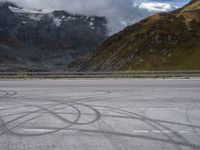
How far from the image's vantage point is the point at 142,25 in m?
96.8

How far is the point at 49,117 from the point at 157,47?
71.8 meters

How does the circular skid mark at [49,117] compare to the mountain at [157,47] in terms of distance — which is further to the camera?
the mountain at [157,47]

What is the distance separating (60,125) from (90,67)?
87.0 meters

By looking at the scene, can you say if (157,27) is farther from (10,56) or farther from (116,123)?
(10,56)

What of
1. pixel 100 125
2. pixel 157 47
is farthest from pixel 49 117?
pixel 157 47

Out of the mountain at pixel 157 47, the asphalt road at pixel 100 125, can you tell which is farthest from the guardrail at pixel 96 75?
the mountain at pixel 157 47

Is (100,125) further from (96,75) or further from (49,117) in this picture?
(96,75)

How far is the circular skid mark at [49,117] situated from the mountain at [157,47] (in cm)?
5613

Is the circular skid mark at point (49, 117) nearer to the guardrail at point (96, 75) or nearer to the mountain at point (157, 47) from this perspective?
the guardrail at point (96, 75)

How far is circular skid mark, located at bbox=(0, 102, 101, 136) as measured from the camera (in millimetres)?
8094

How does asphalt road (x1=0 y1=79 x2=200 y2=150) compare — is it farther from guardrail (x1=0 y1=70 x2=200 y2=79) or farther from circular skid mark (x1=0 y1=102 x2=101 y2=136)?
guardrail (x1=0 y1=70 x2=200 y2=79)

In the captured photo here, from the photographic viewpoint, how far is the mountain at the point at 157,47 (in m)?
72.2

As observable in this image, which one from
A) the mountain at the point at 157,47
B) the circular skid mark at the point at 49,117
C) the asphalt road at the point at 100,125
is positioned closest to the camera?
the asphalt road at the point at 100,125

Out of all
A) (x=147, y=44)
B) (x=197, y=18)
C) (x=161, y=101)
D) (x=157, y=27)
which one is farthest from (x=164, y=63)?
(x=161, y=101)
